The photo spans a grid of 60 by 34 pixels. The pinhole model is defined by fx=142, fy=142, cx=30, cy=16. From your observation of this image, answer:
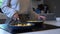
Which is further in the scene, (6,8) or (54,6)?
(54,6)

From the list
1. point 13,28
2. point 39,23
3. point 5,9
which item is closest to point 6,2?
point 5,9

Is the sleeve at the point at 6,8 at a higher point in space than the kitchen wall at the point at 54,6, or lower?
higher

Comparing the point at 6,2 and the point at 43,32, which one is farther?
the point at 6,2

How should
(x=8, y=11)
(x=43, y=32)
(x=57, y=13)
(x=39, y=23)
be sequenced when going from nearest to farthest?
(x=43, y=32) < (x=39, y=23) < (x=8, y=11) < (x=57, y=13)

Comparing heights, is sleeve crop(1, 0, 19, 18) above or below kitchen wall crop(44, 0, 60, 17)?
above

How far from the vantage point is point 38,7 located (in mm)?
3732

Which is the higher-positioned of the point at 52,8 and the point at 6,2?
the point at 6,2

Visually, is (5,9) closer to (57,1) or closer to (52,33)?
(52,33)

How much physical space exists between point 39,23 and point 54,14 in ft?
8.22

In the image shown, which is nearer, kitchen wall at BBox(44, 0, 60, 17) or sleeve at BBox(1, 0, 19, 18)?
sleeve at BBox(1, 0, 19, 18)

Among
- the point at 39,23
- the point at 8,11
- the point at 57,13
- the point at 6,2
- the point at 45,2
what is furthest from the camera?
the point at 45,2

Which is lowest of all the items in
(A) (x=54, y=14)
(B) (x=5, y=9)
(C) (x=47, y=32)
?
(A) (x=54, y=14)

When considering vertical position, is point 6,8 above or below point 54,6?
above

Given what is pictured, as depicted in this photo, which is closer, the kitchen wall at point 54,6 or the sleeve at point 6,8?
the sleeve at point 6,8
